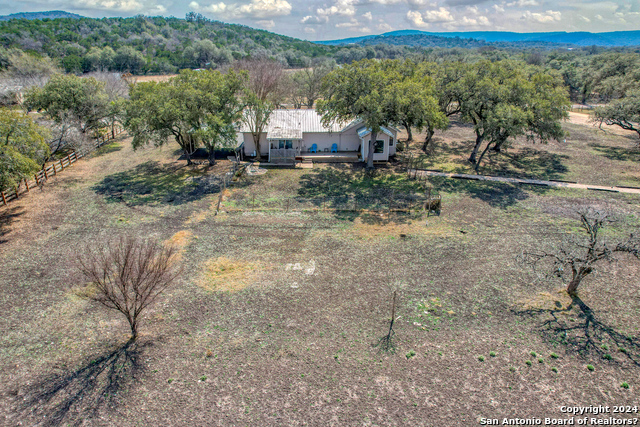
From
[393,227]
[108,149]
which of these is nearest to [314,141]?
[393,227]

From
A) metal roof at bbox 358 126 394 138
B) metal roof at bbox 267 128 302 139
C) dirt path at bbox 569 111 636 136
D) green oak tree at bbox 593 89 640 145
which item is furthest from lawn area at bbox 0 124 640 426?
dirt path at bbox 569 111 636 136

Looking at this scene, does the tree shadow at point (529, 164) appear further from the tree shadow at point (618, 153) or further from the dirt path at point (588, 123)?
the dirt path at point (588, 123)

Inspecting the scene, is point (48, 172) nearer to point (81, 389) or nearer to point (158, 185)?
point (158, 185)

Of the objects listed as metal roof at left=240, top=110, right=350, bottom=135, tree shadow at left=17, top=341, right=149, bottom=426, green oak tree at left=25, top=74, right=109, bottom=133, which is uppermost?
green oak tree at left=25, top=74, right=109, bottom=133

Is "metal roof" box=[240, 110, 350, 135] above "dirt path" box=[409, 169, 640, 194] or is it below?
above

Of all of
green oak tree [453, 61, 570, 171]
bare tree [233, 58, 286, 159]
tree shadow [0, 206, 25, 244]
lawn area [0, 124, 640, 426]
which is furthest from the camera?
bare tree [233, 58, 286, 159]

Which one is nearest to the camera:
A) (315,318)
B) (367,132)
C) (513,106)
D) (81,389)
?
(81,389)

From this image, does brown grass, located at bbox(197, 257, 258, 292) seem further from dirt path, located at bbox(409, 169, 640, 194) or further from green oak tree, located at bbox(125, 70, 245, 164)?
dirt path, located at bbox(409, 169, 640, 194)
